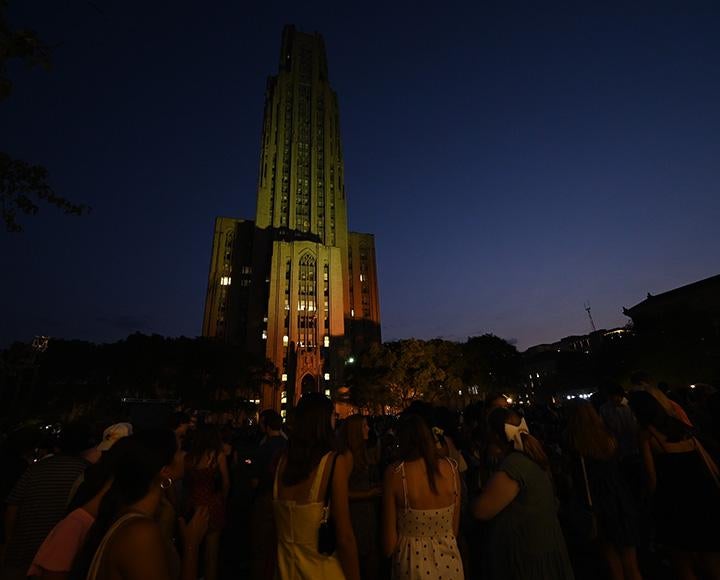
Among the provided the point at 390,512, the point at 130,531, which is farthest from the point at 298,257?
the point at 130,531

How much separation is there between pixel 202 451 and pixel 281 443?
1472mm

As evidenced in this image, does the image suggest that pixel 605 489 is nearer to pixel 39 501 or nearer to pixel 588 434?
pixel 588 434

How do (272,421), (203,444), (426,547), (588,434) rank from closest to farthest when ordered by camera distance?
(426,547)
(588,434)
(203,444)
(272,421)

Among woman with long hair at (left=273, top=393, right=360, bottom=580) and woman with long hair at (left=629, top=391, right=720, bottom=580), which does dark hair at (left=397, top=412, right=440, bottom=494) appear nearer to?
woman with long hair at (left=273, top=393, right=360, bottom=580)

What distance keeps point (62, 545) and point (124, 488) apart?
3.22 ft

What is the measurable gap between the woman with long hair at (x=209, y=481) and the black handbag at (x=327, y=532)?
3.39 metres

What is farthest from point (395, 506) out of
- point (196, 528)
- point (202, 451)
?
point (202, 451)

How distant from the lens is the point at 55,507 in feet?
13.1

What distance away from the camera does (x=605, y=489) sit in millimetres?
4469

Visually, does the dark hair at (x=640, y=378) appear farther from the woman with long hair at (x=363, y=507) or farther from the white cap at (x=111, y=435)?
the white cap at (x=111, y=435)

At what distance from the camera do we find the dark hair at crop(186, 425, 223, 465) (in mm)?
5449

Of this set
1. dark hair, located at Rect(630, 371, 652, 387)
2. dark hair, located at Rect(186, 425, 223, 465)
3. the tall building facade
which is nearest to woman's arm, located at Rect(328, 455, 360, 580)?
dark hair, located at Rect(186, 425, 223, 465)

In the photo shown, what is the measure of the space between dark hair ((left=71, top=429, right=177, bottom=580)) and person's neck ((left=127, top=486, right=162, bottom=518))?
0.07ft

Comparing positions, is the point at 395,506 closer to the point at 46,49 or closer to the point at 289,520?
the point at 289,520
